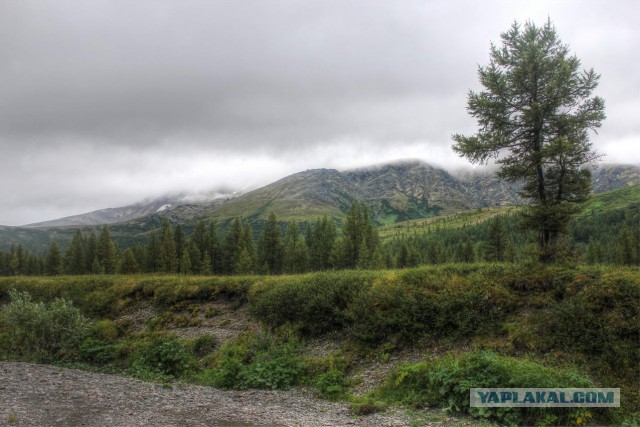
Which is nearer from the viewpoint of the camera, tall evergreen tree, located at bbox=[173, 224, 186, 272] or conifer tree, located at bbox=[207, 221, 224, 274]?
tall evergreen tree, located at bbox=[173, 224, 186, 272]

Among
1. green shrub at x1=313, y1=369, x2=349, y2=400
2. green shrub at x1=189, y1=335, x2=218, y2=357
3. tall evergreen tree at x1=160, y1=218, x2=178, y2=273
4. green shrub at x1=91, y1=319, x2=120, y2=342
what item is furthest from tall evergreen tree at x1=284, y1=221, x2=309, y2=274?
green shrub at x1=313, y1=369, x2=349, y2=400

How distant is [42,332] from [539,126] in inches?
1109

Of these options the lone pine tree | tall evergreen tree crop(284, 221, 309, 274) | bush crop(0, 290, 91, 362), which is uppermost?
the lone pine tree

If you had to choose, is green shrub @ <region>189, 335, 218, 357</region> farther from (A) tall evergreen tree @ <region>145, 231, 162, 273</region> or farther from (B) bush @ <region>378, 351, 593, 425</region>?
(A) tall evergreen tree @ <region>145, 231, 162, 273</region>

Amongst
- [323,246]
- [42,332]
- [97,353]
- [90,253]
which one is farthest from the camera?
[90,253]

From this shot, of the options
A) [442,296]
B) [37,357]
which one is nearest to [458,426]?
[442,296]

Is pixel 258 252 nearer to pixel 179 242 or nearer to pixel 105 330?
pixel 179 242

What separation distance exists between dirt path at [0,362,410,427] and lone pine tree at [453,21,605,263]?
13772mm

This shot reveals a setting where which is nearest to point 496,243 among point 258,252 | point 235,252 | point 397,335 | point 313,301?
point 258,252

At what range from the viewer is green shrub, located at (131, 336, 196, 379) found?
1567cm

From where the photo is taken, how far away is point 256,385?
44.3 feet

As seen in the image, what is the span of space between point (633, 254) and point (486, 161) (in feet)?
234

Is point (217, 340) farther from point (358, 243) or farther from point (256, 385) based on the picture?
point (358, 243)

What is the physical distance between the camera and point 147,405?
10391 millimetres
